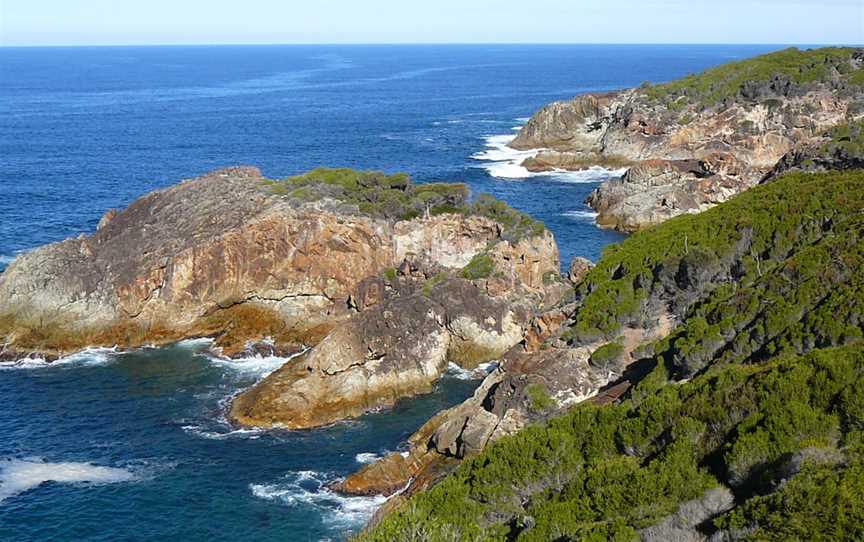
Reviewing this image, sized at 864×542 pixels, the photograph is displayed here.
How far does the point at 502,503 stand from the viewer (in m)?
22.7

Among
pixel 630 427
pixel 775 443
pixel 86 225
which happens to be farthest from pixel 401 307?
pixel 86 225

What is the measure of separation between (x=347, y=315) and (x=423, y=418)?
41.9 feet

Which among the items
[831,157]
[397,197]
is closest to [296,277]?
[397,197]

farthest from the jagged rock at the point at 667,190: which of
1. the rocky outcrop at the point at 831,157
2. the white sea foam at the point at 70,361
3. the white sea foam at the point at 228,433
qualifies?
the white sea foam at the point at 228,433

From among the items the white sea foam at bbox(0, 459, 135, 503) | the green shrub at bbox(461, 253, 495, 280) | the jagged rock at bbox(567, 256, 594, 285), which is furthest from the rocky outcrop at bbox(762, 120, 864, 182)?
the white sea foam at bbox(0, 459, 135, 503)

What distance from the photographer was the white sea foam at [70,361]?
49.1 m

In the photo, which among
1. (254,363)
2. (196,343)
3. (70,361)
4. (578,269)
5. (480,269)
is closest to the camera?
(254,363)

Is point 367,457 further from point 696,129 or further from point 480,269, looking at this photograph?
point 696,129

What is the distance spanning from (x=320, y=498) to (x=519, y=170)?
77927 millimetres

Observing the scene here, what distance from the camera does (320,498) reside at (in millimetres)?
34812

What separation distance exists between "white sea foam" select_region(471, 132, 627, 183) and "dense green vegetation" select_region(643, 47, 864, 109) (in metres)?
14.0

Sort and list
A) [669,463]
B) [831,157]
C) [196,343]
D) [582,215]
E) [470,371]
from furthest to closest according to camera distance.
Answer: [582,215], [831,157], [196,343], [470,371], [669,463]

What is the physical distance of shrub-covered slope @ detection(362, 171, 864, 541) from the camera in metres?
17.6

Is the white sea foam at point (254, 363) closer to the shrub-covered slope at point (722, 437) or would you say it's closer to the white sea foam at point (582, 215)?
the shrub-covered slope at point (722, 437)
